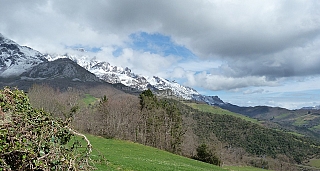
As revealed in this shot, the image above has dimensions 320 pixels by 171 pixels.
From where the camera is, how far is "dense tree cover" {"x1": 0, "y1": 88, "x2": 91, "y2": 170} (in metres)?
5.91

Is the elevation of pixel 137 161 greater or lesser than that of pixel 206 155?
greater

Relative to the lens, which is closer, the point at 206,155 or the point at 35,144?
the point at 35,144

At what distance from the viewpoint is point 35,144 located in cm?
614

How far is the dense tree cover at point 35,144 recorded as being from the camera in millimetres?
5906

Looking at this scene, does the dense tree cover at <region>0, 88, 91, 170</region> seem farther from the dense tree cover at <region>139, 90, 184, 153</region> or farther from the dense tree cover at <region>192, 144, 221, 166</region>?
the dense tree cover at <region>139, 90, 184, 153</region>

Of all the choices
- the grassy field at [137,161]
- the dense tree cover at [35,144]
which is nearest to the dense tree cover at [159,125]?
the grassy field at [137,161]

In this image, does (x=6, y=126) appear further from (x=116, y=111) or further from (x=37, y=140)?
(x=116, y=111)

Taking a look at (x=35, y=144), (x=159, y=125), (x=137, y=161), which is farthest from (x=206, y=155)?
(x=35, y=144)

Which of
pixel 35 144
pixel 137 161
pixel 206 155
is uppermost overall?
pixel 35 144

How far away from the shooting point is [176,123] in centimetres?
7394

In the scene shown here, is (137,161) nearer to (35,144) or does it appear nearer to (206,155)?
(35,144)

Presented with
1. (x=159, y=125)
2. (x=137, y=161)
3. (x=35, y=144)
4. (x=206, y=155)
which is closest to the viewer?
(x=35, y=144)

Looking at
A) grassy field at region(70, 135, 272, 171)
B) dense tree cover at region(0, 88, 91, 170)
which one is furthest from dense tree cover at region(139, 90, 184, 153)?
dense tree cover at region(0, 88, 91, 170)

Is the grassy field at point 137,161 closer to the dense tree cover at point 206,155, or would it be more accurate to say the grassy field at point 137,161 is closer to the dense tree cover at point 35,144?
the dense tree cover at point 35,144
